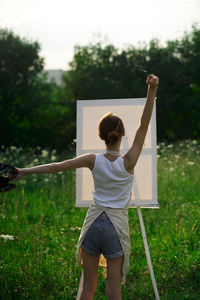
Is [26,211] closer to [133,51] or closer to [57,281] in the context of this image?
[57,281]

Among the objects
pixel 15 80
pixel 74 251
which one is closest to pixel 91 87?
pixel 15 80

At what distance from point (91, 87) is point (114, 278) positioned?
35.9 feet

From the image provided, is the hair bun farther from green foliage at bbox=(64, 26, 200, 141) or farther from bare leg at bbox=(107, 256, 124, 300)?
green foliage at bbox=(64, 26, 200, 141)

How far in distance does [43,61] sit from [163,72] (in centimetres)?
384

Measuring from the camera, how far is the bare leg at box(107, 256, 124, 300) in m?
2.15

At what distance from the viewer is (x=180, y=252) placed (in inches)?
148

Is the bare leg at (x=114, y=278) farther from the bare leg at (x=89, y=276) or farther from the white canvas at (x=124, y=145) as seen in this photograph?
the white canvas at (x=124, y=145)

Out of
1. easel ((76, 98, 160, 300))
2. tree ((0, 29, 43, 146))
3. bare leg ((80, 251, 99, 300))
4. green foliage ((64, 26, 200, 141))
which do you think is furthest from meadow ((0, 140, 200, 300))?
green foliage ((64, 26, 200, 141))

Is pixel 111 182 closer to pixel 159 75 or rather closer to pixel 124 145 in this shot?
pixel 124 145

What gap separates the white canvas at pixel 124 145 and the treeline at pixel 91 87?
28.7 feet

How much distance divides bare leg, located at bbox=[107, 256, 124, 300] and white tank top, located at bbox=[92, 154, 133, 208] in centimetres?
30

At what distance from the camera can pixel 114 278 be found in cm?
215

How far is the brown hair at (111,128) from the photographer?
2.15 m

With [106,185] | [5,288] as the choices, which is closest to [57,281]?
[5,288]
